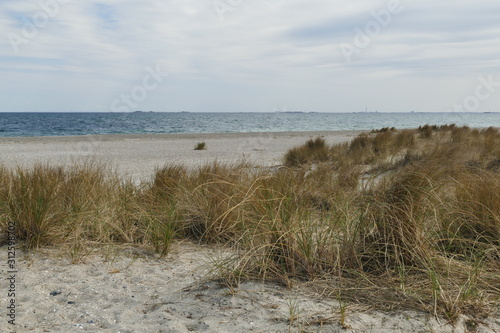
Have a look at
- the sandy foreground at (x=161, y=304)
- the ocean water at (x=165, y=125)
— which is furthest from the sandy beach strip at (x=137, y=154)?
the ocean water at (x=165, y=125)

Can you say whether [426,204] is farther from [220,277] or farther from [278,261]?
[220,277]

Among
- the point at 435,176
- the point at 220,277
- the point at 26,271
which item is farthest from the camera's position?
the point at 435,176

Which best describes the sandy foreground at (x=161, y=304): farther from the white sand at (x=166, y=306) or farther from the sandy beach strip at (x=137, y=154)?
the sandy beach strip at (x=137, y=154)

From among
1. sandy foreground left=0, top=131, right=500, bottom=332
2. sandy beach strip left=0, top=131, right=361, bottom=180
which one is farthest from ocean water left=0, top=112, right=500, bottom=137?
sandy foreground left=0, top=131, right=500, bottom=332

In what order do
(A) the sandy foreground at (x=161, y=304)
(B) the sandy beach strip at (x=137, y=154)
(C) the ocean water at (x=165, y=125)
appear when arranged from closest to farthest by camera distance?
(A) the sandy foreground at (x=161, y=304) → (B) the sandy beach strip at (x=137, y=154) → (C) the ocean water at (x=165, y=125)

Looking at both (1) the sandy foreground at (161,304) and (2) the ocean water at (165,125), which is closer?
(1) the sandy foreground at (161,304)

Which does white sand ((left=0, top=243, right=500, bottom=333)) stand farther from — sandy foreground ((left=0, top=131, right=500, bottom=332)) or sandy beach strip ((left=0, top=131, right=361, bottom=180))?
sandy beach strip ((left=0, top=131, right=361, bottom=180))

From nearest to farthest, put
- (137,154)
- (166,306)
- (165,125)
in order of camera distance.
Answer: (166,306) → (137,154) → (165,125)

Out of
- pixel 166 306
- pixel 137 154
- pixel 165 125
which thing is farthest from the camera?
pixel 165 125

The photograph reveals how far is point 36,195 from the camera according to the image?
3617 mm

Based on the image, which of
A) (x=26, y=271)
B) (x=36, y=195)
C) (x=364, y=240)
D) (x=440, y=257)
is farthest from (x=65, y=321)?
(x=440, y=257)

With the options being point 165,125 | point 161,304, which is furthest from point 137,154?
point 165,125

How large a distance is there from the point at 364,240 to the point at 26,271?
228cm

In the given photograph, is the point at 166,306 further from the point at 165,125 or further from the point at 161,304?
the point at 165,125
